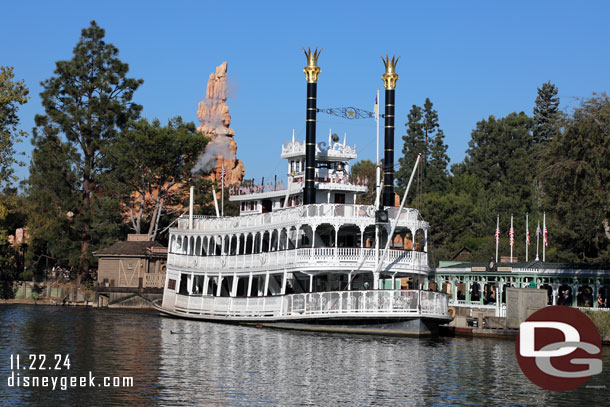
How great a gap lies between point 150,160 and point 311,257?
1443 inches

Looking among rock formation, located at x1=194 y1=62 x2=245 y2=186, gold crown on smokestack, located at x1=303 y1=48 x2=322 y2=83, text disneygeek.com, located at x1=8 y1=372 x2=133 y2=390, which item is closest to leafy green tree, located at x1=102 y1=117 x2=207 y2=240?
gold crown on smokestack, located at x1=303 y1=48 x2=322 y2=83

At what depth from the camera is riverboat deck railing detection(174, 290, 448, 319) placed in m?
39.4

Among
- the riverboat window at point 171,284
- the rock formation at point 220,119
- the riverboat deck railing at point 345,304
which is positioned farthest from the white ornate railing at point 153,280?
the rock formation at point 220,119

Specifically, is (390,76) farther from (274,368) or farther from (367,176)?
(367,176)

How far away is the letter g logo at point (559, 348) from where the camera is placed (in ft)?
94.9

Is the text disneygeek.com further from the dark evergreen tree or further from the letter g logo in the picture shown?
the dark evergreen tree

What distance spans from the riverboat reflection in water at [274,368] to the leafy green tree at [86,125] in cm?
3078

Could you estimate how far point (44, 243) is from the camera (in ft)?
255

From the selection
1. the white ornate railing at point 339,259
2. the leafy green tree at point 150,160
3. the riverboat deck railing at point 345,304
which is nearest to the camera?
the riverboat deck railing at point 345,304

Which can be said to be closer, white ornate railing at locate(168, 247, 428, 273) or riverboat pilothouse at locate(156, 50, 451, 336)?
riverboat pilothouse at locate(156, 50, 451, 336)

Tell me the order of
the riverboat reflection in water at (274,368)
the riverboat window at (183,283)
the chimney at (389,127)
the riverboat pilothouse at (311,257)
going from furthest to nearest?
the riverboat window at (183,283), the chimney at (389,127), the riverboat pilothouse at (311,257), the riverboat reflection in water at (274,368)

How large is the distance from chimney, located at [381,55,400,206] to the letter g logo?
1152 cm

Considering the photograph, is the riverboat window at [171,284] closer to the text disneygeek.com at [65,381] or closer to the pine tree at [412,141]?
the text disneygeek.com at [65,381]

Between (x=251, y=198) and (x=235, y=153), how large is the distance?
10428 cm
